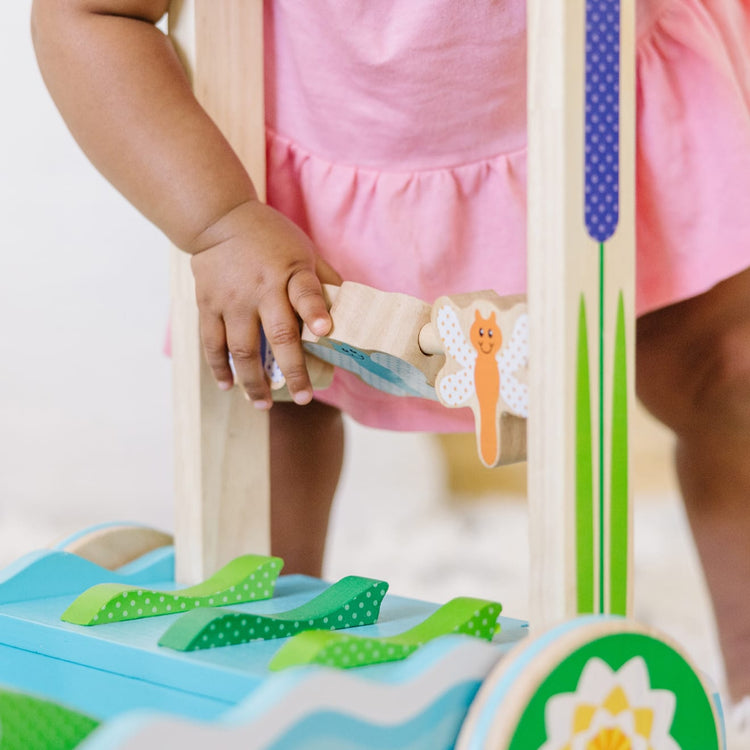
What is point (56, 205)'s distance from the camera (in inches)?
56.2

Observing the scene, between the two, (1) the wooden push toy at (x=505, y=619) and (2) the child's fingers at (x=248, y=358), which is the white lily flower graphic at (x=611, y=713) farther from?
(2) the child's fingers at (x=248, y=358)

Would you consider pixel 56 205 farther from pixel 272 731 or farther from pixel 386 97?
pixel 272 731

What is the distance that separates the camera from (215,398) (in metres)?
0.71

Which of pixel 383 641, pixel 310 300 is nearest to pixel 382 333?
pixel 310 300

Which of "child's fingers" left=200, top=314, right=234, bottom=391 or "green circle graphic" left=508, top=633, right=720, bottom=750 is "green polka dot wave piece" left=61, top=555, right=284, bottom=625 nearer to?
"child's fingers" left=200, top=314, right=234, bottom=391

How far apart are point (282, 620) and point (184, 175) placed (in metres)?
0.25

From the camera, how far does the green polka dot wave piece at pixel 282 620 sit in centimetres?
51

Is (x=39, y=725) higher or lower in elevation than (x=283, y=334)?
lower

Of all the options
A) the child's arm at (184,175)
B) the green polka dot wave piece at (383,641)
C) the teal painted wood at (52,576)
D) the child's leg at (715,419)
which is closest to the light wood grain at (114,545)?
the teal painted wood at (52,576)

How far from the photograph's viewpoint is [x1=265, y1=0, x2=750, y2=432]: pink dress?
2.23 feet

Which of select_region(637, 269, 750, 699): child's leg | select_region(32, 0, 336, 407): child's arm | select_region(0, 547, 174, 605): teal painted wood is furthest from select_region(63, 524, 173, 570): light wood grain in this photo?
select_region(637, 269, 750, 699): child's leg

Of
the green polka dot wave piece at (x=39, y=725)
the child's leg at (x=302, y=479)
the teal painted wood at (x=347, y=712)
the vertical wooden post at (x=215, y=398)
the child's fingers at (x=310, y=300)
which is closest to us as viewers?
the teal painted wood at (x=347, y=712)

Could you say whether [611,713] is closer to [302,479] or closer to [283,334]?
[283,334]

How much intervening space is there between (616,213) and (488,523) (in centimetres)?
116
